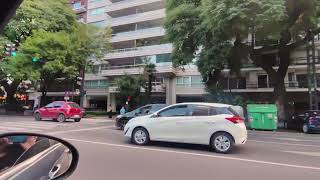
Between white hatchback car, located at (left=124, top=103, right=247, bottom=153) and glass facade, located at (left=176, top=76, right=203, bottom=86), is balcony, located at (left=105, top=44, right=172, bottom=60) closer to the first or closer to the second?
glass facade, located at (left=176, top=76, right=203, bottom=86)

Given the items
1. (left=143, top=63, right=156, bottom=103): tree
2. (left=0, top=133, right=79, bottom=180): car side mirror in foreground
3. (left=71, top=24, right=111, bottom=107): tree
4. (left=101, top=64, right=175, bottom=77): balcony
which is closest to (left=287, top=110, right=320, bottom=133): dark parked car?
(left=143, top=63, right=156, bottom=103): tree

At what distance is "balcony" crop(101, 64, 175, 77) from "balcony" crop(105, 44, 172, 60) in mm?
1676

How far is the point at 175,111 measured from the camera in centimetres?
1221

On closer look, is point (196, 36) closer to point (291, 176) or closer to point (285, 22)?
point (285, 22)

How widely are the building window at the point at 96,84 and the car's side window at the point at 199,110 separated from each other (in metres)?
42.5

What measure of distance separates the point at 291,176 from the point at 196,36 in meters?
21.0

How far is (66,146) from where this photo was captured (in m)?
3.65

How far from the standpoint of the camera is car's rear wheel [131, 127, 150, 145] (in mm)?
12578

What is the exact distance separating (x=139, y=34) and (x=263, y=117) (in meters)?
29.2

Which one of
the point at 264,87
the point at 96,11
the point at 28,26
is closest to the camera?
the point at 28,26

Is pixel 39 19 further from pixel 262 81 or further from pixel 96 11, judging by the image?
pixel 262 81

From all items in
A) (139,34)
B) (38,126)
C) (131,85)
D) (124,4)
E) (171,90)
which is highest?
(124,4)

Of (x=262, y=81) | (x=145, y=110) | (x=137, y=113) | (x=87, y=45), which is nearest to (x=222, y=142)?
(x=145, y=110)

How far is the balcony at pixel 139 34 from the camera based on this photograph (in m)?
47.5
